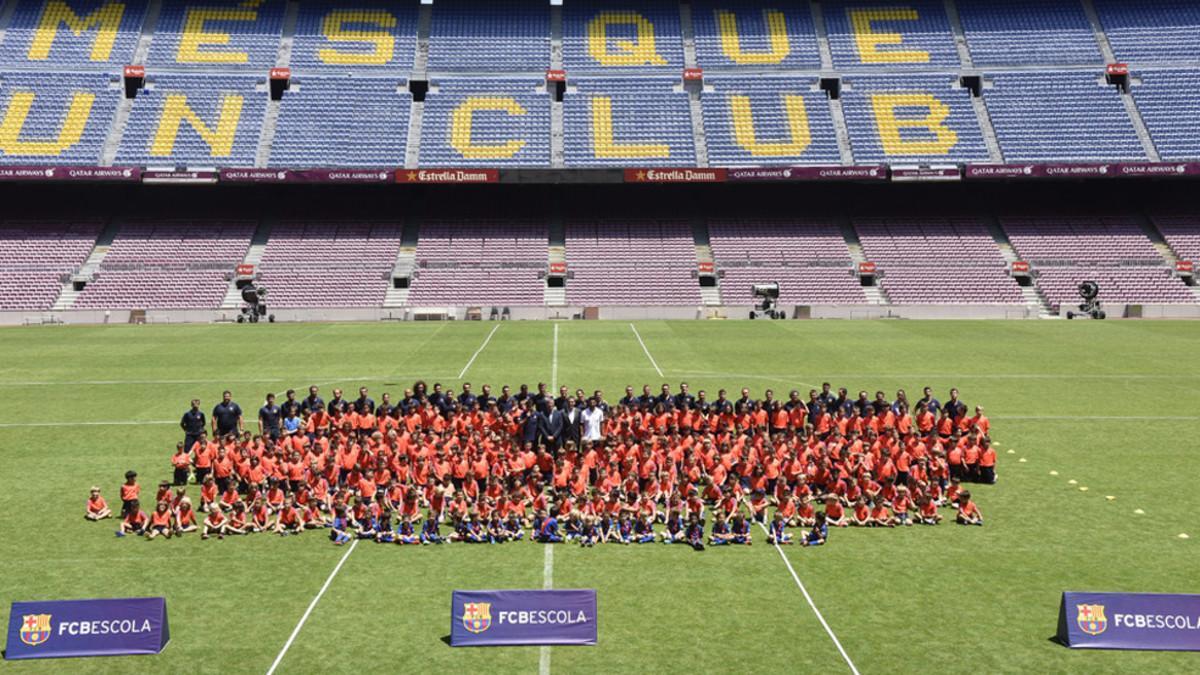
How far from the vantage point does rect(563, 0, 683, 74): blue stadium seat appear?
70188 mm

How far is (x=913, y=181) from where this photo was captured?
5916 centimetres

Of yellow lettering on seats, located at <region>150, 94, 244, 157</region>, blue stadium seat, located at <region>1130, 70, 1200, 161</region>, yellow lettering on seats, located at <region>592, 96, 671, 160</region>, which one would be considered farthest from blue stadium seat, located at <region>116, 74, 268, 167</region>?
blue stadium seat, located at <region>1130, 70, 1200, 161</region>

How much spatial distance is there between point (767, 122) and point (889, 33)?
576 inches

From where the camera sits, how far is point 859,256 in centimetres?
5959

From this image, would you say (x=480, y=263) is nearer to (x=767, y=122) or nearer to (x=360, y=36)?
(x=767, y=122)

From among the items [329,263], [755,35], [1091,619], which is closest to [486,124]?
[329,263]

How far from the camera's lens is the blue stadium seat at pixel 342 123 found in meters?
61.5

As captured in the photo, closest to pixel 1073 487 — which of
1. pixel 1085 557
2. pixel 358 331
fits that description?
pixel 1085 557

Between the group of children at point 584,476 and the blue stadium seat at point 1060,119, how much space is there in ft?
161

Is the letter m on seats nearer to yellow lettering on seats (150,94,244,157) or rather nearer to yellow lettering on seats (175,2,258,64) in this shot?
yellow lettering on seats (175,2,258,64)

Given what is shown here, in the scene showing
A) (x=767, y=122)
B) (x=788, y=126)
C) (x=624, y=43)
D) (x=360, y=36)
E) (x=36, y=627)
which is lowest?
(x=36, y=627)

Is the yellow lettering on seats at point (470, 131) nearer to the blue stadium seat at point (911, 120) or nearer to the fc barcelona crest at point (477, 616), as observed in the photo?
the blue stadium seat at point (911, 120)

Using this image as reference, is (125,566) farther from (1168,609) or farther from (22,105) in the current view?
(22,105)

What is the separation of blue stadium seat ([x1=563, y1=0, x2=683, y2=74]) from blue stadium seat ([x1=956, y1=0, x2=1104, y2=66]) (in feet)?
74.9
